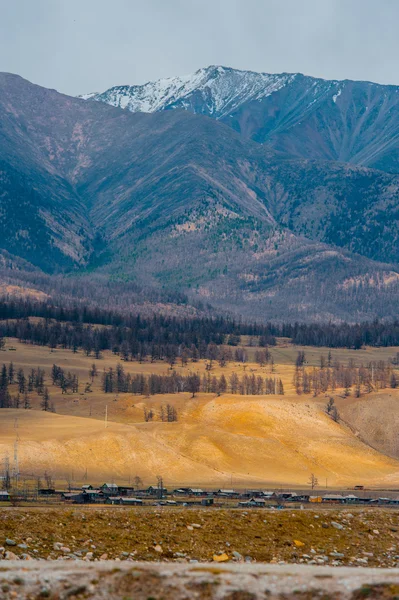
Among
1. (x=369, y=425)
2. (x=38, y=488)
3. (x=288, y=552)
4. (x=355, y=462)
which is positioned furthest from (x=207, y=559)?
(x=369, y=425)

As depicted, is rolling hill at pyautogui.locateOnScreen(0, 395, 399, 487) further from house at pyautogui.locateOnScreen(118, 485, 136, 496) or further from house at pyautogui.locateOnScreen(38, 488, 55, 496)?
house at pyautogui.locateOnScreen(38, 488, 55, 496)

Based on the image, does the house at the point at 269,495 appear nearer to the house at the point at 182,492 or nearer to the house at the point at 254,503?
the house at the point at 254,503

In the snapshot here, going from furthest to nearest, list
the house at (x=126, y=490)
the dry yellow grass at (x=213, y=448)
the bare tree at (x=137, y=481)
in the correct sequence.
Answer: the dry yellow grass at (x=213, y=448)
the bare tree at (x=137, y=481)
the house at (x=126, y=490)

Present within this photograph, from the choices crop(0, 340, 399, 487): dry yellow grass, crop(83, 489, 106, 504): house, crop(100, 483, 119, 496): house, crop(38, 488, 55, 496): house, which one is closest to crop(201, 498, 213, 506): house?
crop(83, 489, 106, 504): house

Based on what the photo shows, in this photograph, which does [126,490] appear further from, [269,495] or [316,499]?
[316,499]

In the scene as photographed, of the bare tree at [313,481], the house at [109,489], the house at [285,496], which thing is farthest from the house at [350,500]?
the house at [109,489]
